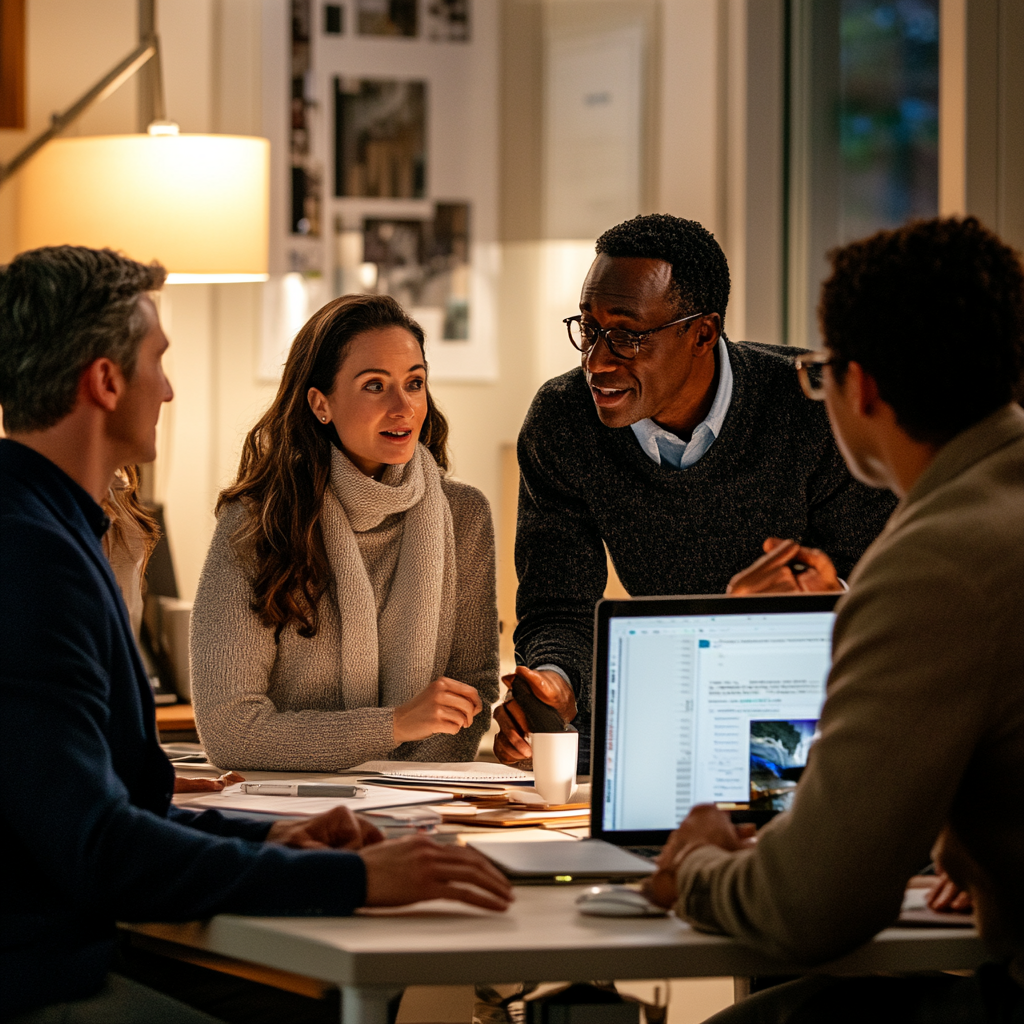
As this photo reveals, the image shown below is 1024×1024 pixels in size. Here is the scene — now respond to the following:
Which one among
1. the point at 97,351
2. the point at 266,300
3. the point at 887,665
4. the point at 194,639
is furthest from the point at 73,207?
the point at 887,665

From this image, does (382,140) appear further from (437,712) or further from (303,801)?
(303,801)

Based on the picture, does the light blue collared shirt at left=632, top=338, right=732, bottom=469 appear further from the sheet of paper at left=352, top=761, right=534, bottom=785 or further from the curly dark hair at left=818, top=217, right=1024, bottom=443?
the curly dark hair at left=818, top=217, right=1024, bottom=443

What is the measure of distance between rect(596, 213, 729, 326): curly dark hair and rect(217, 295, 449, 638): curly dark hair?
404mm

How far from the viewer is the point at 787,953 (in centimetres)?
114

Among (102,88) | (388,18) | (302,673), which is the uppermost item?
(388,18)

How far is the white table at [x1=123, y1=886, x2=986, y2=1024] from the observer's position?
1168 mm

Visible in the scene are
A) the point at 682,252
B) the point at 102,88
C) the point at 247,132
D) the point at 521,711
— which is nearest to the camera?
the point at 521,711

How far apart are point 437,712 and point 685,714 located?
1.95ft

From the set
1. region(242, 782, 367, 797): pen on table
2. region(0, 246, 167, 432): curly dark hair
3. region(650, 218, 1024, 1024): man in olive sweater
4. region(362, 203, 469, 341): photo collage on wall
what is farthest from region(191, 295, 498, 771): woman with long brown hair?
region(362, 203, 469, 341): photo collage on wall

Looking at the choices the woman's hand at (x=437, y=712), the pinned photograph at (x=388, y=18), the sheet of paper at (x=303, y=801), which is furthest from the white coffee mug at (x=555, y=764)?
the pinned photograph at (x=388, y=18)

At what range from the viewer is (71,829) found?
1.21m

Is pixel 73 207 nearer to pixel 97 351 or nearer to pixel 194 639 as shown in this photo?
pixel 194 639

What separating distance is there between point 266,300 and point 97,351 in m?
3.21

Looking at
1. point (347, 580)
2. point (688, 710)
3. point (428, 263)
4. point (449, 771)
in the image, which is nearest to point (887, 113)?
point (428, 263)
